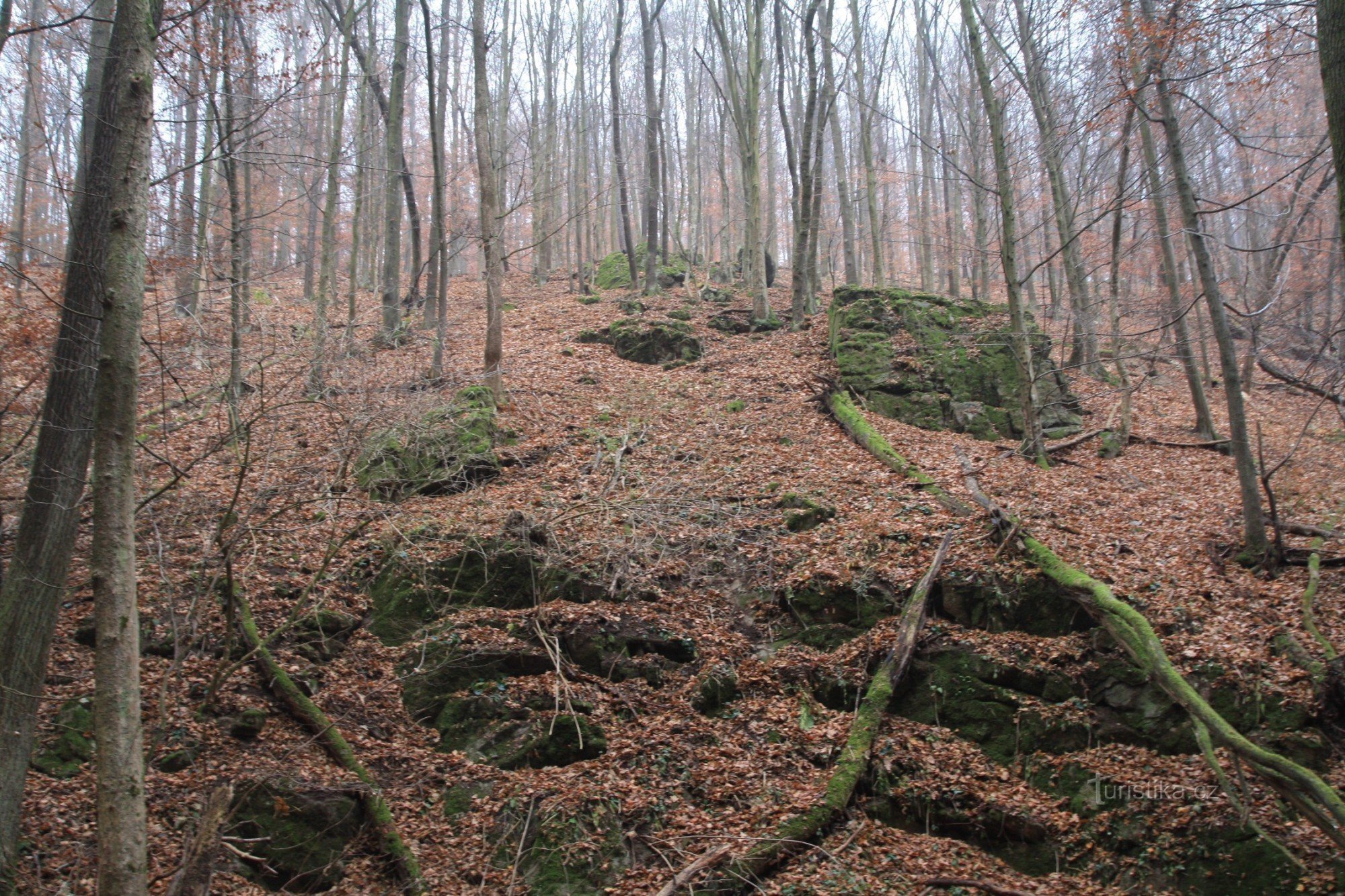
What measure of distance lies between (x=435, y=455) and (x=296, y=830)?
15.1 feet

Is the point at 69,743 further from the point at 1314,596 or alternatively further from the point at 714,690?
the point at 1314,596

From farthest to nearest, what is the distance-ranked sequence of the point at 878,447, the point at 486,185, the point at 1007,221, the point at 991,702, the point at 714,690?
the point at 486,185
the point at 878,447
the point at 1007,221
the point at 714,690
the point at 991,702

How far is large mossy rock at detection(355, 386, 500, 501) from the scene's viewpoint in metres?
7.96

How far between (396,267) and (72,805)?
12.5 metres

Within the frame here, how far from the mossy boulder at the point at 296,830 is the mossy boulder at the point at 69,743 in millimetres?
1099

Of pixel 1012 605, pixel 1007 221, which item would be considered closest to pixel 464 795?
pixel 1012 605

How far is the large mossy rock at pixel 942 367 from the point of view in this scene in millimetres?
12133

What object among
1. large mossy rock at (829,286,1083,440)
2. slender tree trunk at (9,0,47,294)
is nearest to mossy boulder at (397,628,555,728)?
slender tree trunk at (9,0,47,294)

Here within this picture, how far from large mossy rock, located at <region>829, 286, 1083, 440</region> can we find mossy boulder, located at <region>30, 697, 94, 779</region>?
10.5m

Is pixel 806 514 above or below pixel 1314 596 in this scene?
above

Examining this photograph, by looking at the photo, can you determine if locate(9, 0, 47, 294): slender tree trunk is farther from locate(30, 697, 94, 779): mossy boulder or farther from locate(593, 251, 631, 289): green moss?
locate(593, 251, 631, 289): green moss

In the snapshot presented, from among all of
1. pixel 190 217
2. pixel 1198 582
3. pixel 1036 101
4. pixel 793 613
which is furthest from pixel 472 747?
pixel 1036 101

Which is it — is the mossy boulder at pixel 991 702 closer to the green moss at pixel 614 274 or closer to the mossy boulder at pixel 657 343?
the mossy boulder at pixel 657 343

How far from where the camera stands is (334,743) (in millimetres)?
5672
